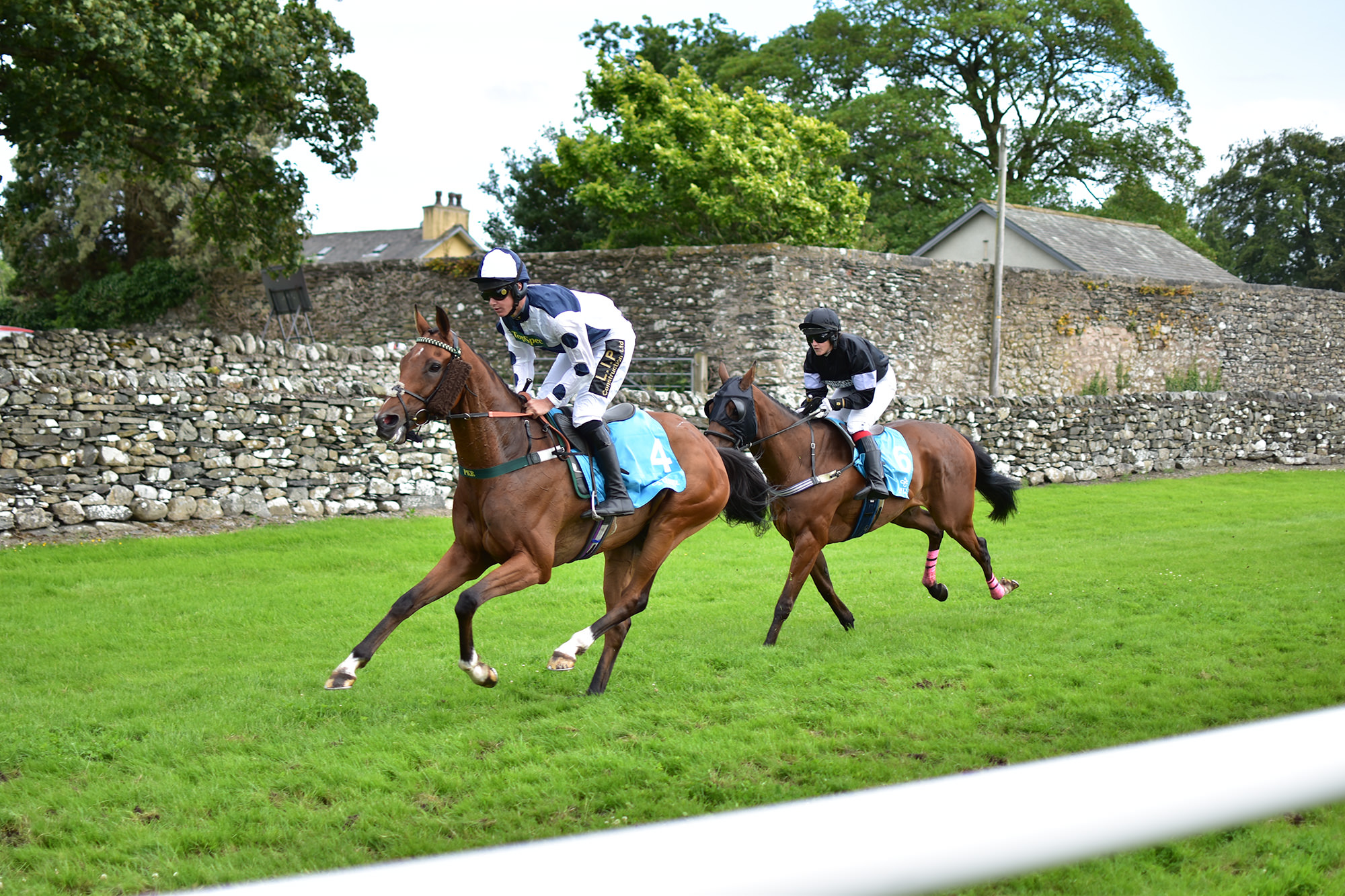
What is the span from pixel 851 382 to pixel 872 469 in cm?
90

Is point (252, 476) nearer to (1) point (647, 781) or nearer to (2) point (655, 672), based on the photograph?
(2) point (655, 672)

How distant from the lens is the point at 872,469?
917cm

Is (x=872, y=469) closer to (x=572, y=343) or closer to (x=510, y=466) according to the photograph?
(x=572, y=343)

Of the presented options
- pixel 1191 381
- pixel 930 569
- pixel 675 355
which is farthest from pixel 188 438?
pixel 1191 381

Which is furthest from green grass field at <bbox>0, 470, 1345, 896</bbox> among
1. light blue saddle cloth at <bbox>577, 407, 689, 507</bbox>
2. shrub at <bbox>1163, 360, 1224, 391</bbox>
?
shrub at <bbox>1163, 360, 1224, 391</bbox>

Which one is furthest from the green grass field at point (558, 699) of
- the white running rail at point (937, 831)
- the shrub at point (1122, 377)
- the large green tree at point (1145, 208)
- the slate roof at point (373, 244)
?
the slate roof at point (373, 244)

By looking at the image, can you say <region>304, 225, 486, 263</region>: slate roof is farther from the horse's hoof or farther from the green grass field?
the horse's hoof

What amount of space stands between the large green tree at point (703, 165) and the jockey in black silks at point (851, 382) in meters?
15.6

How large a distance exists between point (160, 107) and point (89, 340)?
13.8 ft

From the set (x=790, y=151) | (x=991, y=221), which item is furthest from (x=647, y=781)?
(x=991, y=221)

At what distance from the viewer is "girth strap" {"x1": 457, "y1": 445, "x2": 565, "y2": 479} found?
648cm

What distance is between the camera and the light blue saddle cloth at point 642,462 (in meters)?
7.00

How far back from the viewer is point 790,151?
25.8 meters

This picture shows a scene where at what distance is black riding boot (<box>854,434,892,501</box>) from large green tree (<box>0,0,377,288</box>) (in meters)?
8.58
